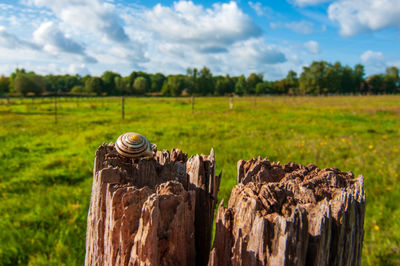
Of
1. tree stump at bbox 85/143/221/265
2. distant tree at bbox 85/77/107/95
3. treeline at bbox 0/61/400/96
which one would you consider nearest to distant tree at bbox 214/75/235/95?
treeline at bbox 0/61/400/96

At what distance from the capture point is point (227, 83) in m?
122

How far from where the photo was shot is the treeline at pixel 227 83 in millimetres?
104425

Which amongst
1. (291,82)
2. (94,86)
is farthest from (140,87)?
(291,82)

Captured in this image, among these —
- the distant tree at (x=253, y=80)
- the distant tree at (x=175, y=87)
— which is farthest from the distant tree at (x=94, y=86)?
the distant tree at (x=253, y=80)

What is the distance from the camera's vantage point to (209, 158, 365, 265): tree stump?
3.06 feet

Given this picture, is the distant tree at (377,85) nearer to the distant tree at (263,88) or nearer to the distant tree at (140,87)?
the distant tree at (263,88)

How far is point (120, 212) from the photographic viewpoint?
3.62ft

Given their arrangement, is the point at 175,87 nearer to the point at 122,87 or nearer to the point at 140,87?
the point at 140,87

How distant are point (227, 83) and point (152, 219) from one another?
124369mm

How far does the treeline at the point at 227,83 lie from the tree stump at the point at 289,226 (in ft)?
338

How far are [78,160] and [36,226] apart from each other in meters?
3.22

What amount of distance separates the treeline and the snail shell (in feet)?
335

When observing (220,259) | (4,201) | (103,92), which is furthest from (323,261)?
(103,92)

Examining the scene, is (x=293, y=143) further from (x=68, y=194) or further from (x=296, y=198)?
(x=296, y=198)
